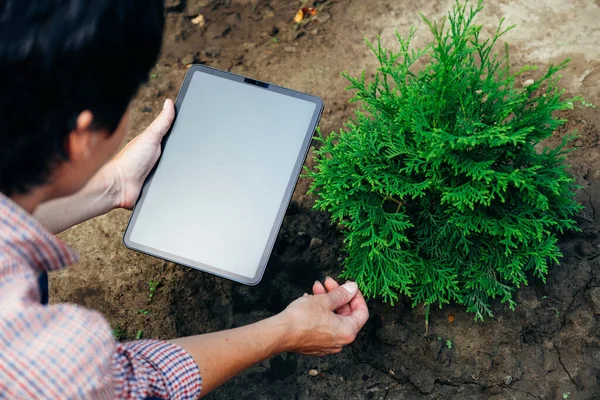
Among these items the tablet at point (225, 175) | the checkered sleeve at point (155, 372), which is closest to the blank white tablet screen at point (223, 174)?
the tablet at point (225, 175)

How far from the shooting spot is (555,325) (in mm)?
2752

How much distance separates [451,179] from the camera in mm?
2379

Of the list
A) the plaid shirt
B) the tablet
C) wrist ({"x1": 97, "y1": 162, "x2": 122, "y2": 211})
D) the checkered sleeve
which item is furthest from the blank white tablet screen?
the plaid shirt

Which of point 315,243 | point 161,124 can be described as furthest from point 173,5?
point 315,243

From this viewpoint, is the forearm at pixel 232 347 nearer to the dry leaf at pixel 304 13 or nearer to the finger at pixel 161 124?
the finger at pixel 161 124

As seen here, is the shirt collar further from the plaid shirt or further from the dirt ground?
the dirt ground

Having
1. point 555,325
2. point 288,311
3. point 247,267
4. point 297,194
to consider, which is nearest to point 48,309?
point 288,311

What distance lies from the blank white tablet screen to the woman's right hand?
0.38 metres

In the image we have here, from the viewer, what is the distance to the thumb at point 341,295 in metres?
2.40

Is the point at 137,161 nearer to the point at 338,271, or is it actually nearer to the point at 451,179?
the point at 338,271

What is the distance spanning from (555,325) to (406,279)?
91cm

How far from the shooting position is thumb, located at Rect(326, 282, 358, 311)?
2404 millimetres

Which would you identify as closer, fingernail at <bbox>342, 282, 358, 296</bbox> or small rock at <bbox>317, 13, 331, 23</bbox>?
fingernail at <bbox>342, 282, 358, 296</bbox>

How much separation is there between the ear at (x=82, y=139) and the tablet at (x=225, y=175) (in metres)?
1.04
